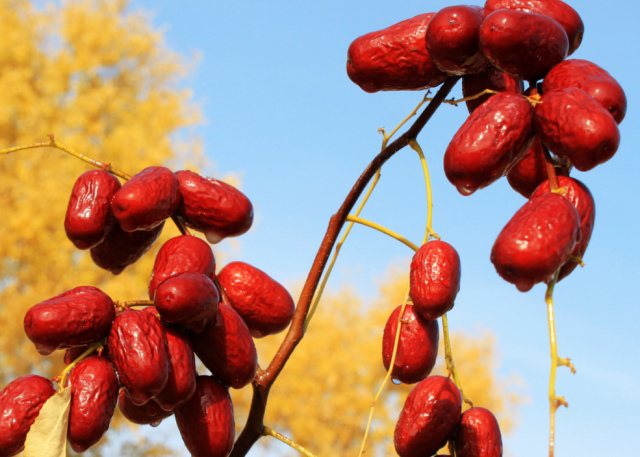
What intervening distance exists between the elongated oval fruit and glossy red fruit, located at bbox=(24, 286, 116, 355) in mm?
305

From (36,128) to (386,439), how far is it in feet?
15.8

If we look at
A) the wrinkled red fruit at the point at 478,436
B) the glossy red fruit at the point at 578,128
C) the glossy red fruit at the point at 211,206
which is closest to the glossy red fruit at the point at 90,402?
the glossy red fruit at the point at 211,206

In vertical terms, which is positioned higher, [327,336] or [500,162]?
[327,336]

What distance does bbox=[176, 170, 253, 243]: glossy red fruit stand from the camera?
0.87 meters

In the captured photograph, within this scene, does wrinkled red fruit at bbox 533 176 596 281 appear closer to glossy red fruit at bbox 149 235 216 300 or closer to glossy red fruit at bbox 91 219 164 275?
glossy red fruit at bbox 149 235 216 300

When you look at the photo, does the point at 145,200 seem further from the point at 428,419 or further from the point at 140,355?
the point at 428,419

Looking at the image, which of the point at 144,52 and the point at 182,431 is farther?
the point at 144,52

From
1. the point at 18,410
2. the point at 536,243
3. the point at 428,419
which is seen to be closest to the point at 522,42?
the point at 536,243

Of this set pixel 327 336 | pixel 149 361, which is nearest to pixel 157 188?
pixel 149 361

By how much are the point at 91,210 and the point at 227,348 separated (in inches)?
8.8

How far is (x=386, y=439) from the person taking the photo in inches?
317

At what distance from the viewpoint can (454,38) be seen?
686 mm

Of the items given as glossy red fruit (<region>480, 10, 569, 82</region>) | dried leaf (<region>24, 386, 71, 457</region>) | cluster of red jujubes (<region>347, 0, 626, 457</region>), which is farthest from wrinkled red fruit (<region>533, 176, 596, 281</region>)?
dried leaf (<region>24, 386, 71, 457</region>)

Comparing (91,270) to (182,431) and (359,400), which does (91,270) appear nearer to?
(359,400)
